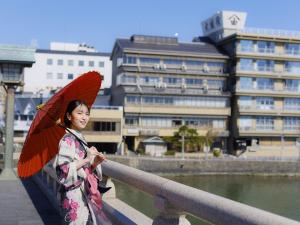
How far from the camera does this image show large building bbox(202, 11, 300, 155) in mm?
59344

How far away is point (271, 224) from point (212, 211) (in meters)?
0.70

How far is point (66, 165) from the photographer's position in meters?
3.66

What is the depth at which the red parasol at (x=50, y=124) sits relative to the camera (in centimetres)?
410

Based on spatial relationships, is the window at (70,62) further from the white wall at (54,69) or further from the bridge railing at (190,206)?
the bridge railing at (190,206)

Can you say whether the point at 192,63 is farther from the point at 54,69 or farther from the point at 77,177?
the point at 77,177

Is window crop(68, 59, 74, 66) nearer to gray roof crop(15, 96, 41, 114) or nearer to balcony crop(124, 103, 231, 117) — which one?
gray roof crop(15, 96, 41, 114)

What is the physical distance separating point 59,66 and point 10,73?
7127cm

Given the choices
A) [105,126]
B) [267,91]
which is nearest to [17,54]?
[105,126]

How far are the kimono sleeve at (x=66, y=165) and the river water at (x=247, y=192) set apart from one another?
15705 mm

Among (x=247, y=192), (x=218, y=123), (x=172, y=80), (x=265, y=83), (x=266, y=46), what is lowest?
(x=247, y=192)

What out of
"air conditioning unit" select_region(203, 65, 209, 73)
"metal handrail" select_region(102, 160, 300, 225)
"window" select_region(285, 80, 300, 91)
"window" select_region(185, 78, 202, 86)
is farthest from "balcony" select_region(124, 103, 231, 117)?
"metal handrail" select_region(102, 160, 300, 225)

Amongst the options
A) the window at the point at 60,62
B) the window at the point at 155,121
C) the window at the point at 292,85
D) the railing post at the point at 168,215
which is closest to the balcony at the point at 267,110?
the window at the point at 292,85

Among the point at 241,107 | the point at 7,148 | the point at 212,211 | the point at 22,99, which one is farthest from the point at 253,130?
the point at 212,211

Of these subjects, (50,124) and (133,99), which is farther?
(133,99)
